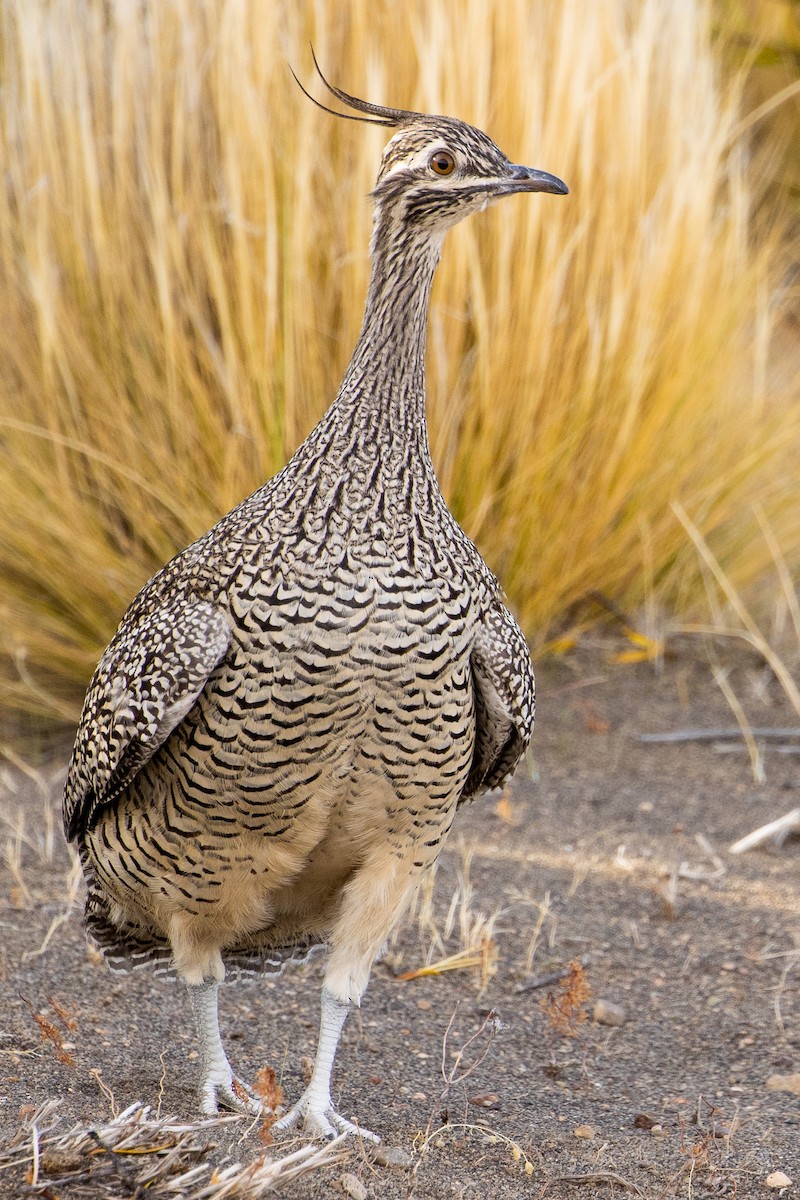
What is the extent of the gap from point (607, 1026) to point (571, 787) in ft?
5.04

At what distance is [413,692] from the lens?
108 inches

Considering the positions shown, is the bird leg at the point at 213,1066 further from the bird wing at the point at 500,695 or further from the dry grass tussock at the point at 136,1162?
the bird wing at the point at 500,695

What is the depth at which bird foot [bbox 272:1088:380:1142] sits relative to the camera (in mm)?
3014

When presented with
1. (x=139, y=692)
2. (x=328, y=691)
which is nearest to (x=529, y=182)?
(x=328, y=691)

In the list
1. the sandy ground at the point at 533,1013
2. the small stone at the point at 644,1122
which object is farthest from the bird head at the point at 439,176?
the small stone at the point at 644,1122

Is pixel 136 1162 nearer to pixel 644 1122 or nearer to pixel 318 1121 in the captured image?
pixel 318 1121

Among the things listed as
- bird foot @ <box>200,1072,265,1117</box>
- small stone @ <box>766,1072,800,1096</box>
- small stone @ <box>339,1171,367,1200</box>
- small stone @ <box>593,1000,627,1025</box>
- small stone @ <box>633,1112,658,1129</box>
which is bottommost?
small stone @ <box>593,1000,627,1025</box>

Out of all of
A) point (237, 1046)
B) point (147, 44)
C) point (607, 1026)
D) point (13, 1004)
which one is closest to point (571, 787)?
point (607, 1026)

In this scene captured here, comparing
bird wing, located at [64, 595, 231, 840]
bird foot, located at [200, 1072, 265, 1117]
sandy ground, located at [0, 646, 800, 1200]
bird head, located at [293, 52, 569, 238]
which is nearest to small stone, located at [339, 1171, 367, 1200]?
sandy ground, located at [0, 646, 800, 1200]

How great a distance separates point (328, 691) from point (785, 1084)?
1.55 meters

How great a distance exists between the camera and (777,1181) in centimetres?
292

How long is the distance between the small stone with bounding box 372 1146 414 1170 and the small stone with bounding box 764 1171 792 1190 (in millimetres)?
700

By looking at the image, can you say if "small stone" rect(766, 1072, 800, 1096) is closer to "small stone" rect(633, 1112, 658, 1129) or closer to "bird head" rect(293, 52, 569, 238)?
"small stone" rect(633, 1112, 658, 1129)

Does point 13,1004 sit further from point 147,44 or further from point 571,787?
point 147,44
